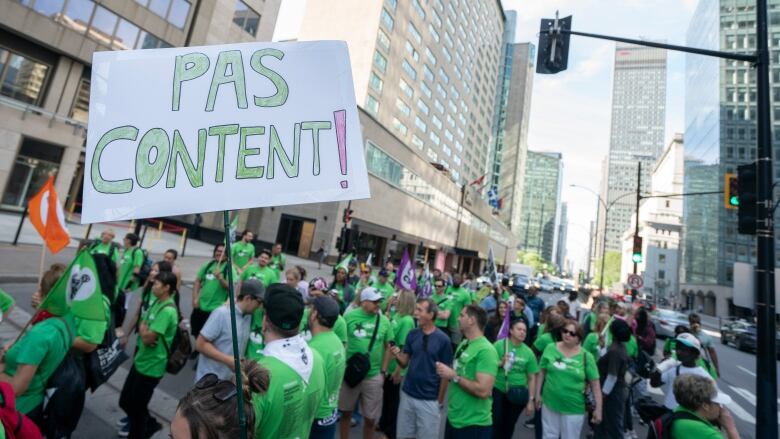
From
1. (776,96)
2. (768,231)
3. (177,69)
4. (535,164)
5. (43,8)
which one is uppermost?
(535,164)

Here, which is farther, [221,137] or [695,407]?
[695,407]

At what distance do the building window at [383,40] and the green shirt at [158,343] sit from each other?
42621 mm

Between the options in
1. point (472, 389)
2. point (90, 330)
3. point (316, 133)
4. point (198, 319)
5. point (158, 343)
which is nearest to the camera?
point (316, 133)

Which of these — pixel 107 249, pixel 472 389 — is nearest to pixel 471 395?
pixel 472 389

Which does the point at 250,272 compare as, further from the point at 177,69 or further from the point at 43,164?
A: the point at 43,164

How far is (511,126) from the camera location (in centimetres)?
11450

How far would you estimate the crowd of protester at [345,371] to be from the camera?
2168 millimetres

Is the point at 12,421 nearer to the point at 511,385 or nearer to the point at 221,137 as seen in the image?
the point at 221,137

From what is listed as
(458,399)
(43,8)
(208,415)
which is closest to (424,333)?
(458,399)

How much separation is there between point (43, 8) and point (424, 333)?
27343 millimetres

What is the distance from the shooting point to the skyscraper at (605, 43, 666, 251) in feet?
518

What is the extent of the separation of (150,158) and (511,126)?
122 m

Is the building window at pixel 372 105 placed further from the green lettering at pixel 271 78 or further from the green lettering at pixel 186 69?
the green lettering at pixel 186 69

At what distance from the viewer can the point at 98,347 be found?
3.30 metres
